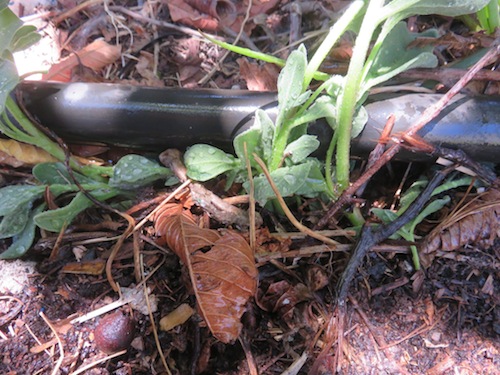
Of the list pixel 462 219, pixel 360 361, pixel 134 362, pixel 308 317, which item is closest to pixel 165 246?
pixel 134 362

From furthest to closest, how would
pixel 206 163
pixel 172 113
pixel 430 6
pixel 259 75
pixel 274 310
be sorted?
pixel 259 75 → pixel 172 113 → pixel 206 163 → pixel 274 310 → pixel 430 6

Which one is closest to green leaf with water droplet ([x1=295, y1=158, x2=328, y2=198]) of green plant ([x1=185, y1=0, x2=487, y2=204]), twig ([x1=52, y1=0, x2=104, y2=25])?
green plant ([x1=185, y1=0, x2=487, y2=204])

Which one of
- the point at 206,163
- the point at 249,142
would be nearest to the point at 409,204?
the point at 249,142

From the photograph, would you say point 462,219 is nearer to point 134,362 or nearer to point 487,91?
point 487,91

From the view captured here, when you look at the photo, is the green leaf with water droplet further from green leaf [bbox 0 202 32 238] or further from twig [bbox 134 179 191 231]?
green leaf [bbox 0 202 32 238]

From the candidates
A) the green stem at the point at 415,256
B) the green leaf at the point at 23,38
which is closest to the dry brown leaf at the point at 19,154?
the green leaf at the point at 23,38

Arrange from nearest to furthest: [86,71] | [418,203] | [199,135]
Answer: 1. [418,203]
2. [199,135]
3. [86,71]

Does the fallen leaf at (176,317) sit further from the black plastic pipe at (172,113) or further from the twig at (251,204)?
the black plastic pipe at (172,113)

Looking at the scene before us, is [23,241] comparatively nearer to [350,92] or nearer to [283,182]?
[283,182]
